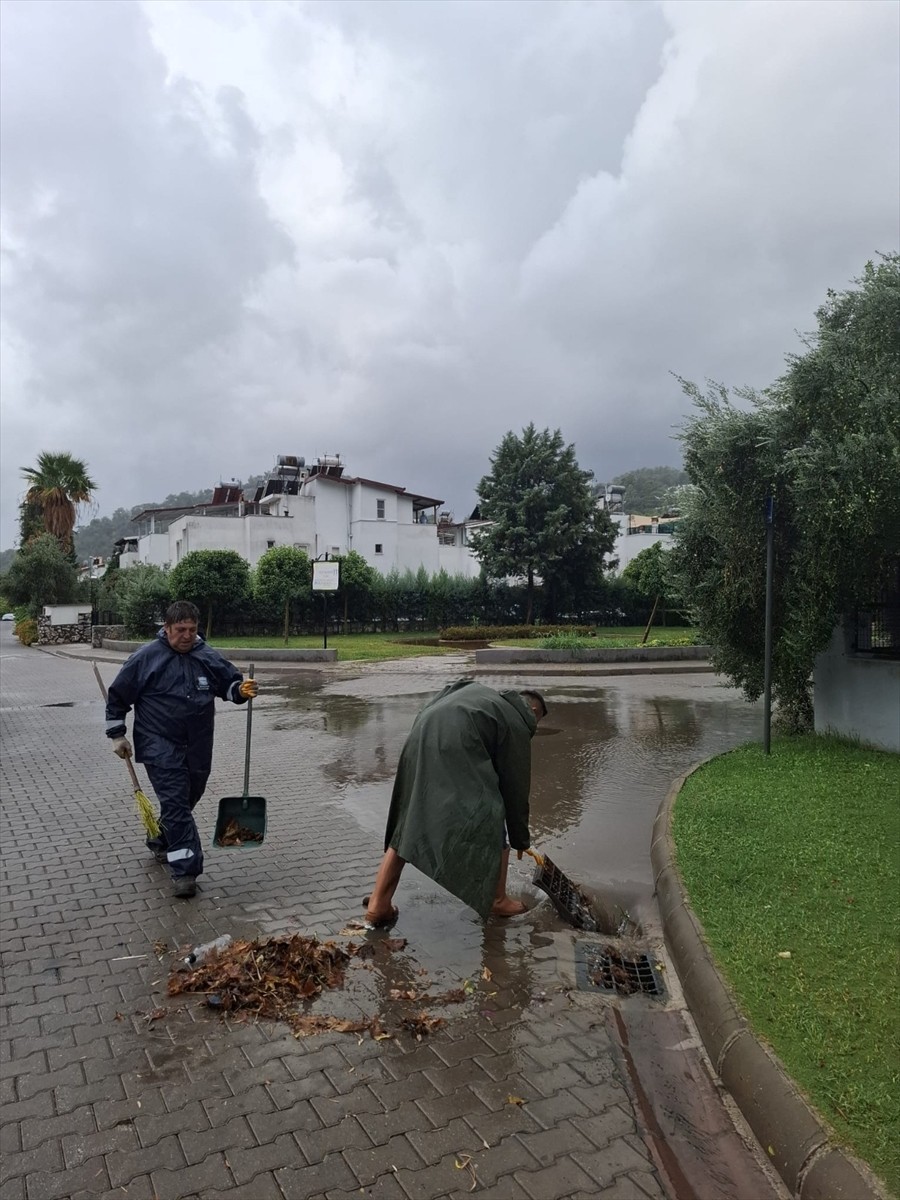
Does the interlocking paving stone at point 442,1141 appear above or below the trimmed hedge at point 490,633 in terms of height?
below

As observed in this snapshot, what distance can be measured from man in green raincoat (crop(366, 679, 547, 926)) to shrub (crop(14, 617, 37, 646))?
40208 millimetres

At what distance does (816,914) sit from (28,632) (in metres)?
42.0

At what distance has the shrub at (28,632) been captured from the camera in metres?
40.0

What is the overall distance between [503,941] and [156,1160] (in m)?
2.23

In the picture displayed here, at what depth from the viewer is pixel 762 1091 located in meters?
3.09

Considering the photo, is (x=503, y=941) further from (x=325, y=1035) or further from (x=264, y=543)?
(x=264, y=543)

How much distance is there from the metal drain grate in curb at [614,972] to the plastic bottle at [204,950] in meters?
1.85

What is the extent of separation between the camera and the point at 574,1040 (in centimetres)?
363

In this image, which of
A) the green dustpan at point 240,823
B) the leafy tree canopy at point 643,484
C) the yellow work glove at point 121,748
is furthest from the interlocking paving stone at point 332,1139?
the leafy tree canopy at point 643,484

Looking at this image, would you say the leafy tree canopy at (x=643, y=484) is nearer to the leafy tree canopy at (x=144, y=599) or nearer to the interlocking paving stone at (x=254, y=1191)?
the leafy tree canopy at (x=144, y=599)

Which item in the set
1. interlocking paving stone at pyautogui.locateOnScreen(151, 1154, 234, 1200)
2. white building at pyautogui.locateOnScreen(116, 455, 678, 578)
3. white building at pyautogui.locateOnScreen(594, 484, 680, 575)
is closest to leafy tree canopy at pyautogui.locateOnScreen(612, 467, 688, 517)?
white building at pyautogui.locateOnScreen(594, 484, 680, 575)

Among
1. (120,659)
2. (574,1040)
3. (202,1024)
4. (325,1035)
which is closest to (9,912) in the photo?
(202,1024)

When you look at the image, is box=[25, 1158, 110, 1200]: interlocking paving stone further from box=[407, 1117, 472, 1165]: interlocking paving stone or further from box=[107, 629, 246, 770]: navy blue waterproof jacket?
box=[107, 629, 246, 770]: navy blue waterproof jacket

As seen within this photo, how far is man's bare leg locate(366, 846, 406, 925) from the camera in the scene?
468 centimetres
